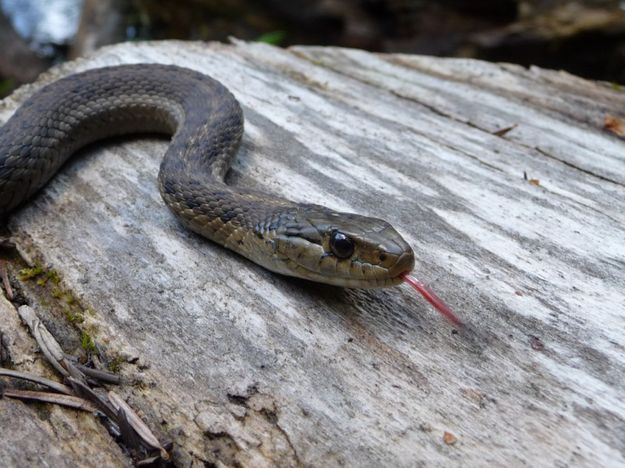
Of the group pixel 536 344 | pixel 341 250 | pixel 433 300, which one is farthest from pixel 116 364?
pixel 536 344

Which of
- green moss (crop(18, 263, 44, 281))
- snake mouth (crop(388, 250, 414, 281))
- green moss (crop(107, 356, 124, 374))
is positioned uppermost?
snake mouth (crop(388, 250, 414, 281))

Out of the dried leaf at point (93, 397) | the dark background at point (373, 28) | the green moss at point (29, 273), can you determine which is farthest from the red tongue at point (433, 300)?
the dark background at point (373, 28)

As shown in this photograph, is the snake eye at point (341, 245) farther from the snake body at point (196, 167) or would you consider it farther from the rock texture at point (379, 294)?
the rock texture at point (379, 294)

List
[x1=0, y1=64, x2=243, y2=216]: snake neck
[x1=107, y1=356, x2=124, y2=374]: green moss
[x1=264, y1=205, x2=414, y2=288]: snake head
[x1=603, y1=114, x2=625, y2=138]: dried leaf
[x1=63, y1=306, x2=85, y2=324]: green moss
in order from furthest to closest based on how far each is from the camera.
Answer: [x1=603, y1=114, x2=625, y2=138]: dried leaf, [x1=0, y1=64, x2=243, y2=216]: snake neck, [x1=63, y1=306, x2=85, y2=324]: green moss, [x1=264, y1=205, x2=414, y2=288]: snake head, [x1=107, y1=356, x2=124, y2=374]: green moss

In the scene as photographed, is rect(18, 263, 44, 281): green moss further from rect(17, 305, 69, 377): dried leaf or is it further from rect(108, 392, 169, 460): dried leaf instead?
rect(108, 392, 169, 460): dried leaf

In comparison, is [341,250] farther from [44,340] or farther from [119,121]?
[119,121]

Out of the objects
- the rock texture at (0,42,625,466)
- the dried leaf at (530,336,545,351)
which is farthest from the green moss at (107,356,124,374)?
the dried leaf at (530,336,545,351)

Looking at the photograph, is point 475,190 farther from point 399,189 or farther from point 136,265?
point 136,265

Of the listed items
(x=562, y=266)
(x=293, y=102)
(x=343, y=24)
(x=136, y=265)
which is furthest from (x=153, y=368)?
(x=343, y=24)
